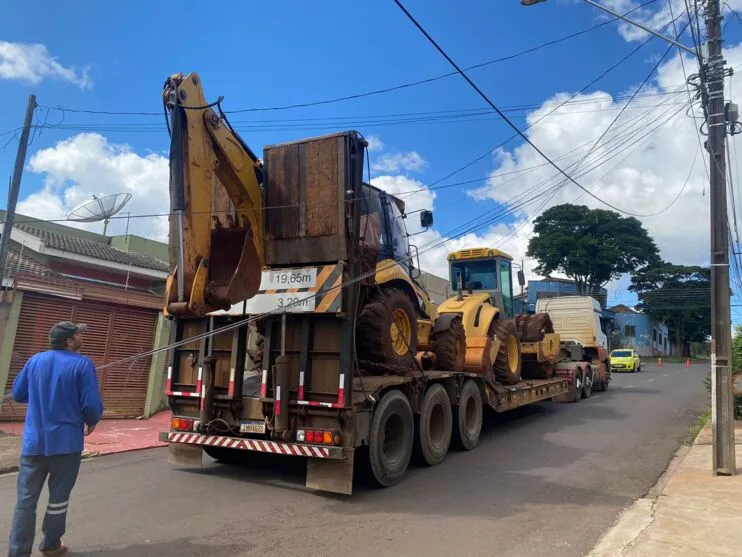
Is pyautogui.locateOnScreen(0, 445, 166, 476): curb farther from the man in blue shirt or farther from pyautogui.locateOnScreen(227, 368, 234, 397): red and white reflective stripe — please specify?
the man in blue shirt

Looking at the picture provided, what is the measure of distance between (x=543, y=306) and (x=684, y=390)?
5813 mm

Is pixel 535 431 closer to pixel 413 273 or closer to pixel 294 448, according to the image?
A: pixel 413 273

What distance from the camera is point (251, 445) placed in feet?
20.1

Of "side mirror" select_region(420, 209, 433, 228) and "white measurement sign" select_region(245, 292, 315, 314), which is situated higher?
"side mirror" select_region(420, 209, 433, 228)

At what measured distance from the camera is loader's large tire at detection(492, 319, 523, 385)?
Result: 35.5ft

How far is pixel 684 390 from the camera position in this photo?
65.3 feet

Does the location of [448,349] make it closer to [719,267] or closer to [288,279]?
[288,279]

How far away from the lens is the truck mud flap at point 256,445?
5711 millimetres

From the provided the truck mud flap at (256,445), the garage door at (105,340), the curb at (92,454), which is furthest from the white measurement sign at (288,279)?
the garage door at (105,340)

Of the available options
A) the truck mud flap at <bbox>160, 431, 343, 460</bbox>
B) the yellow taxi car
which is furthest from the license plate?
the yellow taxi car

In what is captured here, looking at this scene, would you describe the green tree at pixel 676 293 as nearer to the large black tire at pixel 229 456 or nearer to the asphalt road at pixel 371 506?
the asphalt road at pixel 371 506

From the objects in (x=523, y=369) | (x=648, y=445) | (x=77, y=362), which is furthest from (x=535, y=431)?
(x=77, y=362)

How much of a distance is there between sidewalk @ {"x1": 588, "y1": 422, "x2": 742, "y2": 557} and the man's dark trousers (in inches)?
165

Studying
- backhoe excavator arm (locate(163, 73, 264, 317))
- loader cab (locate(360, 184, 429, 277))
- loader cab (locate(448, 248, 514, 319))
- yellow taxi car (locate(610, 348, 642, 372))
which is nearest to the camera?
backhoe excavator arm (locate(163, 73, 264, 317))
